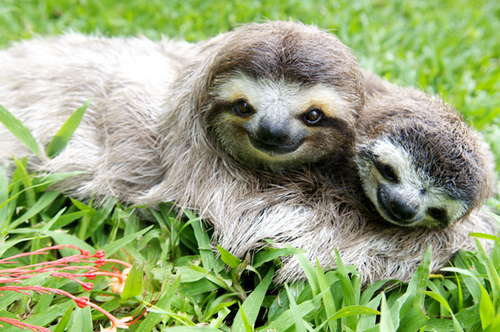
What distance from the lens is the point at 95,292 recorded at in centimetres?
308

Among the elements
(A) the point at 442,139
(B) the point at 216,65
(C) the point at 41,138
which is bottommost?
(C) the point at 41,138

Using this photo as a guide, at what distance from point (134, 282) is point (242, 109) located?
144 cm

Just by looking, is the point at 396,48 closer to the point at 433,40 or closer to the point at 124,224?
the point at 433,40

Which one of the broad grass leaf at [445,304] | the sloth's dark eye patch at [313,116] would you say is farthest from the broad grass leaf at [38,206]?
the broad grass leaf at [445,304]

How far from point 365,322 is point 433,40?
211 inches

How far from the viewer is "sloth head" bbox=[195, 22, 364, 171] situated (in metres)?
3.11

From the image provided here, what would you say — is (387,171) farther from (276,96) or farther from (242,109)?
(242,109)

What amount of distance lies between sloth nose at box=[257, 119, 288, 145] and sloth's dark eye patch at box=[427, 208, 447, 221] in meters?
1.28

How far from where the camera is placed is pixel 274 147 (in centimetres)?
330

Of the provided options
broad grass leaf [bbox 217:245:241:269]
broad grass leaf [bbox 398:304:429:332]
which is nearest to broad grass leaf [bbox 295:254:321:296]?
broad grass leaf [bbox 217:245:241:269]

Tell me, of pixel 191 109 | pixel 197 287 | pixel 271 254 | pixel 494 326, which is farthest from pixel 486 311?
pixel 191 109

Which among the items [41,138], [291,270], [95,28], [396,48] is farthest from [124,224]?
[396,48]

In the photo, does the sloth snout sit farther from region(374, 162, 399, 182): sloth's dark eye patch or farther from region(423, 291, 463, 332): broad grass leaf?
region(423, 291, 463, 332): broad grass leaf

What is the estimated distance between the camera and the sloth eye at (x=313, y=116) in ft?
10.6
